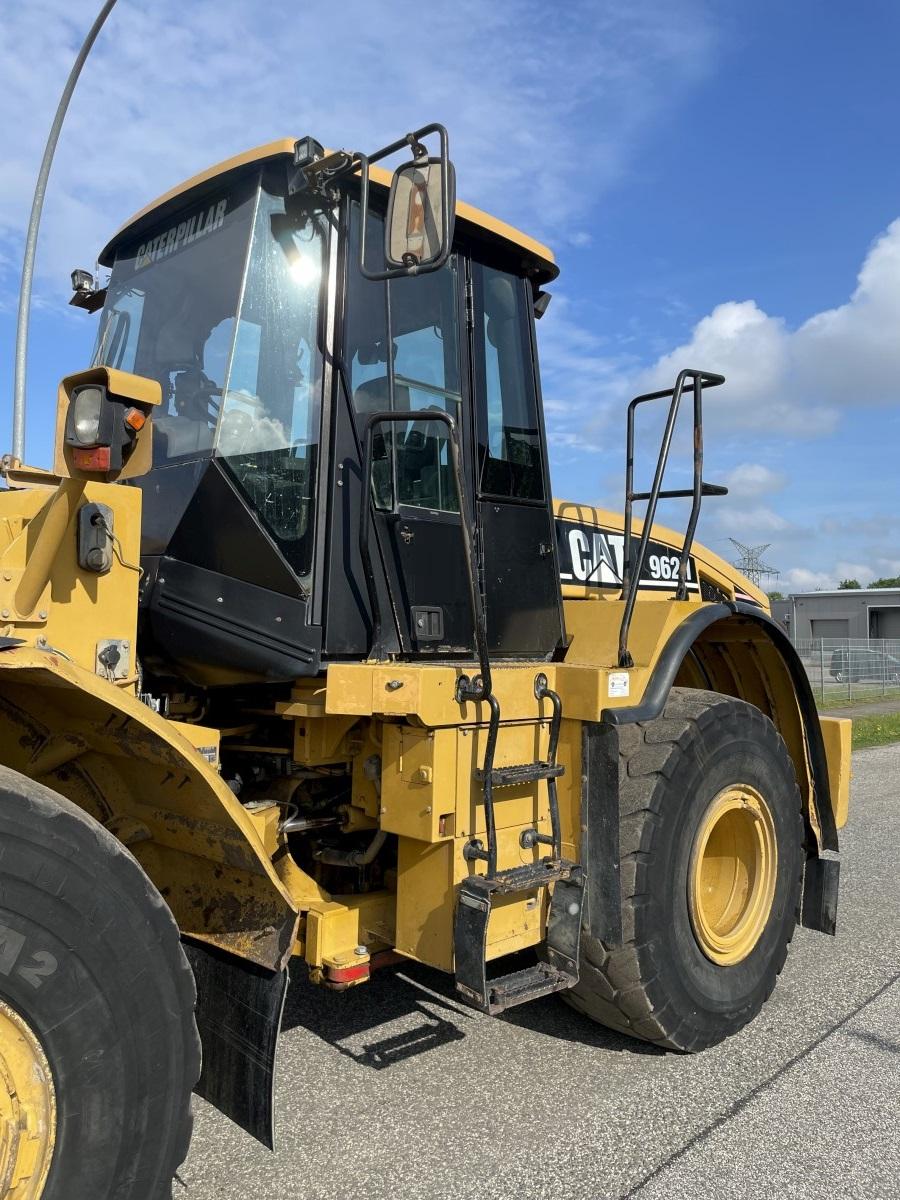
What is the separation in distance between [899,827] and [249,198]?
718 centimetres

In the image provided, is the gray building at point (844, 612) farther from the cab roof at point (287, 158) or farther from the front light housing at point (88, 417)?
the front light housing at point (88, 417)

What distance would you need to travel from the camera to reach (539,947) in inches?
137

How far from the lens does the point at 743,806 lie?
401 centimetres

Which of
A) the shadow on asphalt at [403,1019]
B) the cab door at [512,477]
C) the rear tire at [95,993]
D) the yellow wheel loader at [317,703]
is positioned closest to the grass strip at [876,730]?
the shadow on asphalt at [403,1019]

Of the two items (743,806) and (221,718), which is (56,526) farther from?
(743,806)

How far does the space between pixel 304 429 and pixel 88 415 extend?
95 cm

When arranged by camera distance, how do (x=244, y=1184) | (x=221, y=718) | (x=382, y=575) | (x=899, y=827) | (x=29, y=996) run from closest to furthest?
(x=29, y=996) → (x=244, y=1184) → (x=382, y=575) → (x=221, y=718) → (x=899, y=827)

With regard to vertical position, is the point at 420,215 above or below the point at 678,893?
above

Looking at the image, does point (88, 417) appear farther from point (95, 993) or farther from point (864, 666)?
point (864, 666)

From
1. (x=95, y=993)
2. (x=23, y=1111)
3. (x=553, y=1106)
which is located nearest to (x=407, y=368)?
(x=95, y=993)

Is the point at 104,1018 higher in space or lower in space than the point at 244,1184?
higher

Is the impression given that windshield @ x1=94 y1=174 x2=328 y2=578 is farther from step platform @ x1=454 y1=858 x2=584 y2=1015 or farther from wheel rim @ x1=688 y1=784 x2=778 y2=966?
wheel rim @ x1=688 y1=784 x2=778 y2=966

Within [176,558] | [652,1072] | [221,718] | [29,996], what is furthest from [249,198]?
[652,1072]

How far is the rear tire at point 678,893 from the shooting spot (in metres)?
3.46
